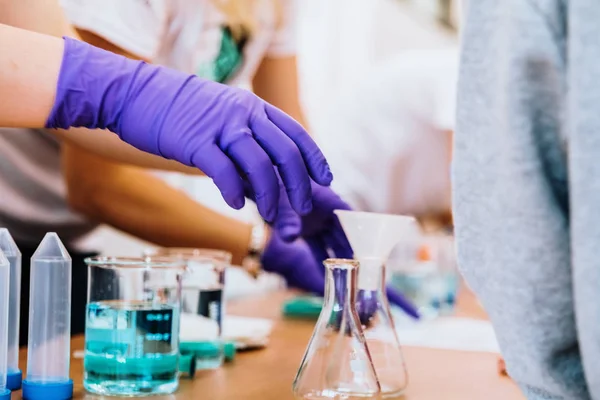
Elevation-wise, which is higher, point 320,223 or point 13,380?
point 320,223

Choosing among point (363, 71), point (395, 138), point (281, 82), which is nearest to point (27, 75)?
point (281, 82)

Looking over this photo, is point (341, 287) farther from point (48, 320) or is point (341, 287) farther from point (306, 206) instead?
point (48, 320)

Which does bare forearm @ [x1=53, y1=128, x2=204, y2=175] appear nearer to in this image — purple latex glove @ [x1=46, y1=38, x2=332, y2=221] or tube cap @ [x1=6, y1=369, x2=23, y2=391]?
purple latex glove @ [x1=46, y1=38, x2=332, y2=221]

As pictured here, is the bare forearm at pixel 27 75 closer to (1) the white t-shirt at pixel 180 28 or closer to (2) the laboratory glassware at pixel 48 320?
(2) the laboratory glassware at pixel 48 320

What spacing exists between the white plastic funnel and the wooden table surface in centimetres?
19

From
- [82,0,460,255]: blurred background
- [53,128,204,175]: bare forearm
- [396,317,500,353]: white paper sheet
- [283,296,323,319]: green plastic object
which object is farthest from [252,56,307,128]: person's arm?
[53,128,204,175]: bare forearm

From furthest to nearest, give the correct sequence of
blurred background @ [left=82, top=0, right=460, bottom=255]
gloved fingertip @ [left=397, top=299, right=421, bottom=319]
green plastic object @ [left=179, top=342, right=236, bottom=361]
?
blurred background @ [left=82, top=0, right=460, bottom=255] → gloved fingertip @ [left=397, top=299, right=421, bottom=319] → green plastic object @ [left=179, top=342, right=236, bottom=361]

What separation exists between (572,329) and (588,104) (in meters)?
0.18

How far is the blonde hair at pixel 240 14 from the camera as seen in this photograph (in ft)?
4.62

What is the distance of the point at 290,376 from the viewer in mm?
962

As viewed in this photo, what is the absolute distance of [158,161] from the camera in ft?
3.59

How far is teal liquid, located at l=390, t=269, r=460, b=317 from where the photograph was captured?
179 centimetres

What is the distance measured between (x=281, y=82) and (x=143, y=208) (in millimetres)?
520

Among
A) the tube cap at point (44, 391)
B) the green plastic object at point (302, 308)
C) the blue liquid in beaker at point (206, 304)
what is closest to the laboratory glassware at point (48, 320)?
the tube cap at point (44, 391)
